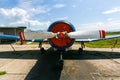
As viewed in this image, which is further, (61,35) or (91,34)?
(61,35)

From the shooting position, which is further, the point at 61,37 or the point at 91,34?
the point at 61,37

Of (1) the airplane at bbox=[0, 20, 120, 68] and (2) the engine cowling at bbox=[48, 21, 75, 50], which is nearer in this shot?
(1) the airplane at bbox=[0, 20, 120, 68]

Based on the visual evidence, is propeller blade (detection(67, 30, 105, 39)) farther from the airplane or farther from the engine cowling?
the engine cowling

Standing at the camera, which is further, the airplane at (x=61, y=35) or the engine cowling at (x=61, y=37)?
the engine cowling at (x=61, y=37)

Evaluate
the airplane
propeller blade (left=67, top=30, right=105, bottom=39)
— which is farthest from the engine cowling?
propeller blade (left=67, top=30, right=105, bottom=39)

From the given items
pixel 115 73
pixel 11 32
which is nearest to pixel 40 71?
pixel 115 73

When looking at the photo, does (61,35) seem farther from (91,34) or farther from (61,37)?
(91,34)

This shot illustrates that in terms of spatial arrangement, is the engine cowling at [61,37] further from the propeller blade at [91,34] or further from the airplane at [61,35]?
the propeller blade at [91,34]

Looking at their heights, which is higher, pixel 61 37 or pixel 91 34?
pixel 91 34

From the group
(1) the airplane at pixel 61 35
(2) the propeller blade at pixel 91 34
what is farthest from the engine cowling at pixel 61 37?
(2) the propeller blade at pixel 91 34

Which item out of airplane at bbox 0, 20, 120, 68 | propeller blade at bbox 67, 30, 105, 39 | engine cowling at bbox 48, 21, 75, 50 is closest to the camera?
airplane at bbox 0, 20, 120, 68

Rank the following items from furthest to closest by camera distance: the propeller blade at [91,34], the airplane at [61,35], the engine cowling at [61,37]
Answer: the engine cowling at [61,37], the propeller blade at [91,34], the airplane at [61,35]

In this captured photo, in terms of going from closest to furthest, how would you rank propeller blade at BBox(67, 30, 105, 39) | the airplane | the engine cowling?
the airplane < propeller blade at BBox(67, 30, 105, 39) < the engine cowling

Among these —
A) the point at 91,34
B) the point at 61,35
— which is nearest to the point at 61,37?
the point at 61,35
